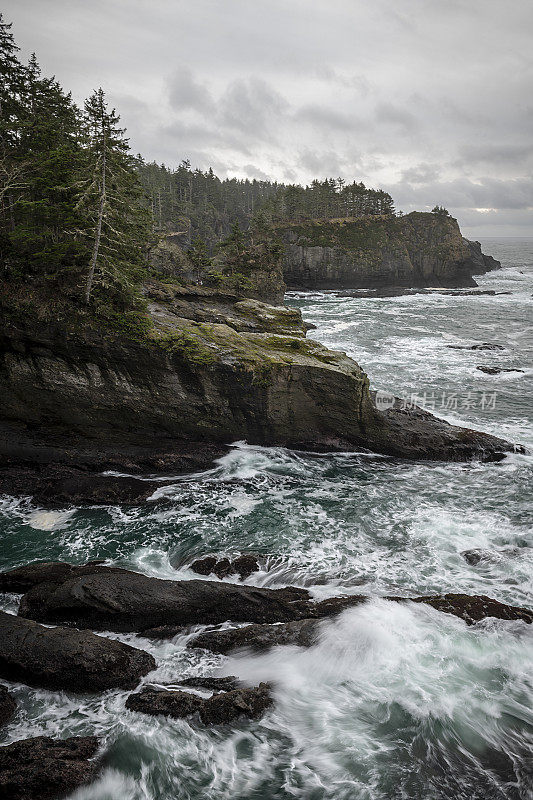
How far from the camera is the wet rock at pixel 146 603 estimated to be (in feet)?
35.1

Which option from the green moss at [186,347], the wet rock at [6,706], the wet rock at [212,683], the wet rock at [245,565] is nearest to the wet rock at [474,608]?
the wet rock at [245,565]

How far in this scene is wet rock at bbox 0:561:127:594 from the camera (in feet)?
39.2

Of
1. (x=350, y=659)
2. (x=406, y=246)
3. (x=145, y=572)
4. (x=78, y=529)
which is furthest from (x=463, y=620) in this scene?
(x=406, y=246)

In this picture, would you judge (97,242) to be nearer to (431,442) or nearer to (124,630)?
(124,630)

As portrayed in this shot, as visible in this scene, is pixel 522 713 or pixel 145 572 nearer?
pixel 522 713

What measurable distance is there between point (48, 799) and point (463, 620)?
1065 cm

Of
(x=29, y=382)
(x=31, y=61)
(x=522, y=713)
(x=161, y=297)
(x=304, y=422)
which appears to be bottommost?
(x=522, y=713)

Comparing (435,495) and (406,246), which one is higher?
(406,246)

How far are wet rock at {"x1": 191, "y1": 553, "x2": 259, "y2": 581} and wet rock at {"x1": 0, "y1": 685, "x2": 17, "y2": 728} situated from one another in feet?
19.0

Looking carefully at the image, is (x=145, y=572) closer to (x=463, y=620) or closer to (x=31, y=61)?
(x=463, y=620)

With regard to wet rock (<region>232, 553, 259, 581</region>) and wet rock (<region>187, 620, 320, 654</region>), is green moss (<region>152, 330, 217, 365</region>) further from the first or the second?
wet rock (<region>187, 620, 320, 654</region>)

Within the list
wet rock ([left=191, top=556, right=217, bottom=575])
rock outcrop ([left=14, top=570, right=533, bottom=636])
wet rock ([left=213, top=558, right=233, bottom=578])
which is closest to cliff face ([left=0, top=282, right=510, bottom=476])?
wet rock ([left=191, top=556, right=217, bottom=575])

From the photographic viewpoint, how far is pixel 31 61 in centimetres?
2608

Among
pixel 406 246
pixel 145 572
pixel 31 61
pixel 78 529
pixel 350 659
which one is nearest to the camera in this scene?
pixel 350 659
